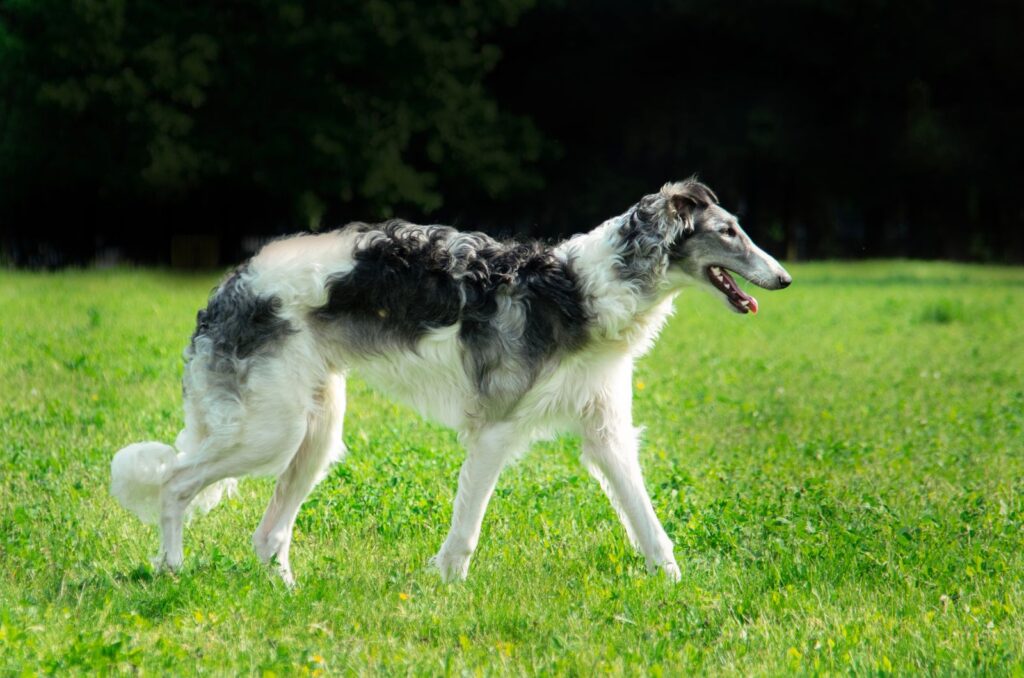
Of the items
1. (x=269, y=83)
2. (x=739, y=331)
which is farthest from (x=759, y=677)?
(x=269, y=83)

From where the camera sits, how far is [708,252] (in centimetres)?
623

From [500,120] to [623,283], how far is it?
99.4ft

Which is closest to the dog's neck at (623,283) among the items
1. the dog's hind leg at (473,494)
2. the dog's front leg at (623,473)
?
the dog's front leg at (623,473)

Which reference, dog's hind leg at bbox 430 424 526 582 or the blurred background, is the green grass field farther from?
the blurred background

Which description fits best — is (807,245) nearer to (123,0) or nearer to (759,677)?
(123,0)

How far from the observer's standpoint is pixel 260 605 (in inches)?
222

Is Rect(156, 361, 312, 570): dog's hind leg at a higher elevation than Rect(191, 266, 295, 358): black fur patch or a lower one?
lower

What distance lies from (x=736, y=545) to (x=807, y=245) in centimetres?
3504

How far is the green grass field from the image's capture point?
5.14 meters

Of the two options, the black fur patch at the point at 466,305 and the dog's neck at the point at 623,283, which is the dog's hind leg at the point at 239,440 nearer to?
the black fur patch at the point at 466,305

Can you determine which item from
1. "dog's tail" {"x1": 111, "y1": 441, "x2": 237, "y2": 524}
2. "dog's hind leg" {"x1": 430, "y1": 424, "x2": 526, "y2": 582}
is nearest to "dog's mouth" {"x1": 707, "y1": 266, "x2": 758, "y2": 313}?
"dog's hind leg" {"x1": 430, "y1": 424, "x2": 526, "y2": 582}

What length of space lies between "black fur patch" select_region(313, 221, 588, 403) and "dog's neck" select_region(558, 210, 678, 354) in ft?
0.28

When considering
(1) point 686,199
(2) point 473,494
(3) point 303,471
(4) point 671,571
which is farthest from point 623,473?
(3) point 303,471

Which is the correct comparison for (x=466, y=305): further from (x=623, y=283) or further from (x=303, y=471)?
(x=303, y=471)
